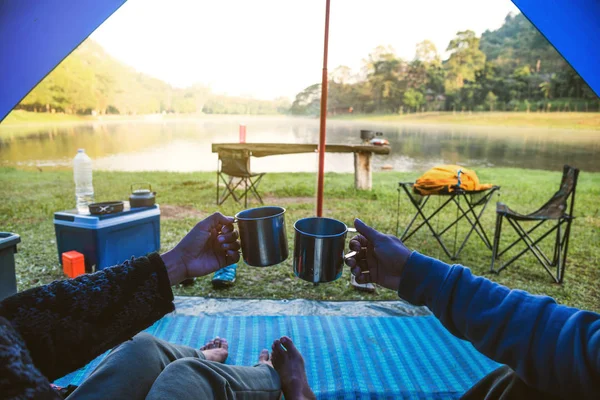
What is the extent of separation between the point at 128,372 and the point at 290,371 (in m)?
0.77

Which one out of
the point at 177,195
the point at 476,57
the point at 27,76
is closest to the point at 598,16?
the point at 27,76

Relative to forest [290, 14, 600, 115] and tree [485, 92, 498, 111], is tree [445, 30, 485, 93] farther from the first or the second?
tree [485, 92, 498, 111]

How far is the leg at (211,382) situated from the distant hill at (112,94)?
17885mm

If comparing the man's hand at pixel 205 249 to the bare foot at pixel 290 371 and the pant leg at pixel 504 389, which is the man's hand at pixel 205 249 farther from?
the pant leg at pixel 504 389

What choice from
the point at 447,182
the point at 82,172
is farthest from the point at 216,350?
the point at 82,172

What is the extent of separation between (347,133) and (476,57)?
37.3 feet

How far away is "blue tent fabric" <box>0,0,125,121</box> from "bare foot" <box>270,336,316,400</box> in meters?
2.08

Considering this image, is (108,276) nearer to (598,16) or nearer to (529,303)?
(529,303)

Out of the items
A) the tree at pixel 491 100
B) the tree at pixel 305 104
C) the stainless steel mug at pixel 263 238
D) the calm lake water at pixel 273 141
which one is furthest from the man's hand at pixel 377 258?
the tree at pixel 491 100

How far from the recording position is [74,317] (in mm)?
996

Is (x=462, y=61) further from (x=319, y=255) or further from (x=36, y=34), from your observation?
(x=319, y=255)

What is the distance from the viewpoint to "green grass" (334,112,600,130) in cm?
1805

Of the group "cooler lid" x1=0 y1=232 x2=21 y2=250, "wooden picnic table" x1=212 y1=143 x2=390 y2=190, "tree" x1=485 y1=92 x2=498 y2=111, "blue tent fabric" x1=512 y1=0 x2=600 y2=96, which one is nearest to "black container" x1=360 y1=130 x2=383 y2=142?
"wooden picnic table" x1=212 y1=143 x2=390 y2=190

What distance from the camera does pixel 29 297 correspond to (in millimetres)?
955
